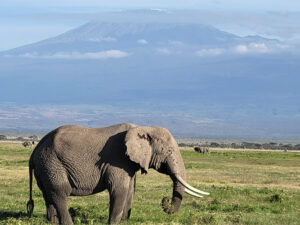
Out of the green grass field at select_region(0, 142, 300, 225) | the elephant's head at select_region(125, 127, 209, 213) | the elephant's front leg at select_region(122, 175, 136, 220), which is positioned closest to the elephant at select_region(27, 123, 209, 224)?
the elephant's head at select_region(125, 127, 209, 213)

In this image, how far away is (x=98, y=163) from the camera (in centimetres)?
1612

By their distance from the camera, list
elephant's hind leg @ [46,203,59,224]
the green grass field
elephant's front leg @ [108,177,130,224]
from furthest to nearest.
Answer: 1. the green grass field
2. elephant's hind leg @ [46,203,59,224]
3. elephant's front leg @ [108,177,130,224]

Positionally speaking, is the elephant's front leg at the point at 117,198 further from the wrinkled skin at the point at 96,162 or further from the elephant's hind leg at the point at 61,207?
the elephant's hind leg at the point at 61,207

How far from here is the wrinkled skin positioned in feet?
52.4

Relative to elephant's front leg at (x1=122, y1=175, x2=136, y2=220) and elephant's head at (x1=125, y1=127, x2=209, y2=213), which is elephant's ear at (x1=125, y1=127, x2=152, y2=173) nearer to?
elephant's head at (x1=125, y1=127, x2=209, y2=213)

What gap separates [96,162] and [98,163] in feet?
0.17

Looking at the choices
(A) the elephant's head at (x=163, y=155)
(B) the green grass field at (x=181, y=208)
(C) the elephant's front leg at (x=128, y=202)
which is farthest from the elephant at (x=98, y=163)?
(B) the green grass field at (x=181, y=208)

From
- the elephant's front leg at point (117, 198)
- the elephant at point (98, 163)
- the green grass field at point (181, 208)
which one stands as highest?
the elephant at point (98, 163)

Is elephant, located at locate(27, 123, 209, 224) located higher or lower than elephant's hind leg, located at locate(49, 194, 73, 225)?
higher

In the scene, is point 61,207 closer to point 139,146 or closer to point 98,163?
point 98,163

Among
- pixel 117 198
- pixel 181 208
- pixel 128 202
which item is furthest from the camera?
pixel 181 208

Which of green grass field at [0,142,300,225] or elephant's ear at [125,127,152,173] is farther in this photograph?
green grass field at [0,142,300,225]

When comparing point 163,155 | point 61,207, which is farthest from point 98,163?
point 163,155

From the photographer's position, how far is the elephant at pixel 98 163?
1596 cm
